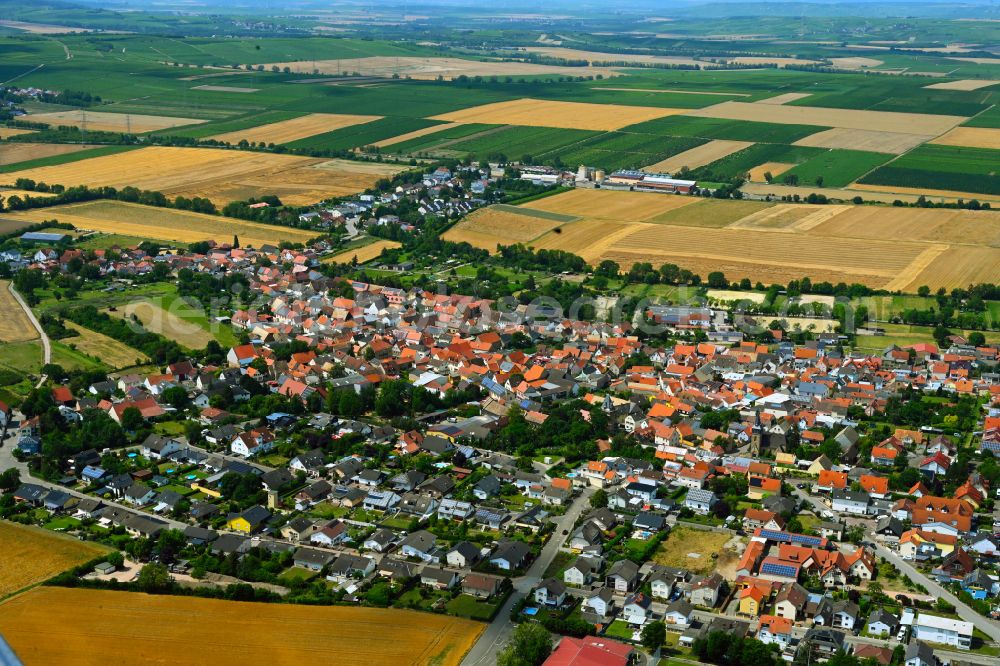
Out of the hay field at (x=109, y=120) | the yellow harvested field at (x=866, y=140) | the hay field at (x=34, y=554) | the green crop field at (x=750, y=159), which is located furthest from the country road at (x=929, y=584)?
the hay field at (x=109, y=120)

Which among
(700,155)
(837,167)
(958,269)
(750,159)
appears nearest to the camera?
(958,269)

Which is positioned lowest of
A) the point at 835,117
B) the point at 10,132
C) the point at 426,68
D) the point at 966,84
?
the point at 10,132

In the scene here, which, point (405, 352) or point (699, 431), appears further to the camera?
point (405, 352)

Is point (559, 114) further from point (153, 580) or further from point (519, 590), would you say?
point (153, 580)

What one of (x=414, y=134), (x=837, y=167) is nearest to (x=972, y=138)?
(x=837, y=167)

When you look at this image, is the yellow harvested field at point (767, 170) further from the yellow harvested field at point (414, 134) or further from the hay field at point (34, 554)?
the hay field at point (34, 554)

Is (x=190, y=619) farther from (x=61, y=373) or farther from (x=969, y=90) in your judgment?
Result: (x=969, y=90)

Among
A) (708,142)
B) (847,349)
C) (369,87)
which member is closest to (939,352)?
(847,349)
